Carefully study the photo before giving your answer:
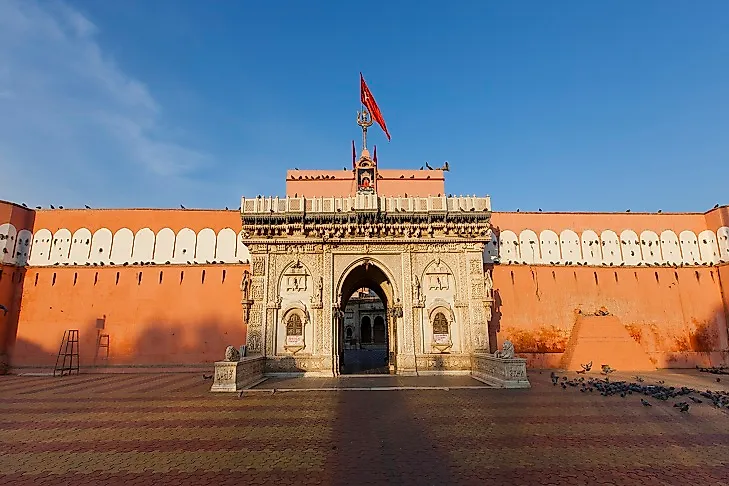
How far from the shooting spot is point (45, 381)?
47.6 feet

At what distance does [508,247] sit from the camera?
19469mm

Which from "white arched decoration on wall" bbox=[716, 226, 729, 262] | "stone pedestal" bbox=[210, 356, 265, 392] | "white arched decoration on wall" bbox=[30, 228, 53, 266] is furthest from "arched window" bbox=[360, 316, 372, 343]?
"stone pedestal" bbox=[210, 356, 265, 392]

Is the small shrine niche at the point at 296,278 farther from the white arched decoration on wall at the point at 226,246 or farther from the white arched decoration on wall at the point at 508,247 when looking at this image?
the white arched decoration on wall at the point at 508,247

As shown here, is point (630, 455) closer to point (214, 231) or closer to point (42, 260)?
point (214, 231)

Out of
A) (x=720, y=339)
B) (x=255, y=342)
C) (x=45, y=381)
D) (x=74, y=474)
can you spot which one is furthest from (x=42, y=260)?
(x=720, y=339)

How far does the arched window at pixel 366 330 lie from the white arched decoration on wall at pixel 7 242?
3042 cm

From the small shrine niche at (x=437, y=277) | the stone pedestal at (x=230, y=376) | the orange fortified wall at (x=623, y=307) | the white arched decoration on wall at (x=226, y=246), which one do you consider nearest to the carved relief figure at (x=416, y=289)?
the small shrine niche at (x=437, y=277)

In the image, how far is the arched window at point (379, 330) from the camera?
43.1 meters

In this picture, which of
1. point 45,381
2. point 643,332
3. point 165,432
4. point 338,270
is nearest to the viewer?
point 165,432

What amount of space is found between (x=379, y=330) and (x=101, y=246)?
3008cm

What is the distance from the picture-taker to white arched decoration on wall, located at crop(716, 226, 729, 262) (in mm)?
19250

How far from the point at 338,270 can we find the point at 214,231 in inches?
292

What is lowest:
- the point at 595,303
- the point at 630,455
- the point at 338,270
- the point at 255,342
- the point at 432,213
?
the point at 630,455

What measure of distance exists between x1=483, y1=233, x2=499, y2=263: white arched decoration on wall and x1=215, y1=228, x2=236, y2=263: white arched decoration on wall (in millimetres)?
12184
